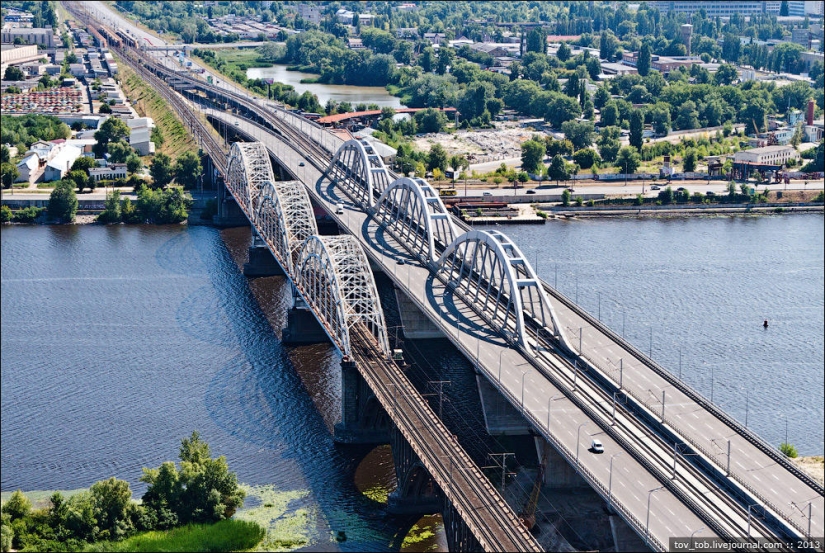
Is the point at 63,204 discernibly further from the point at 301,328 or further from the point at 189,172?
the point at 301,328

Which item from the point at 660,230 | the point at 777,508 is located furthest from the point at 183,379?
the point at 660,230

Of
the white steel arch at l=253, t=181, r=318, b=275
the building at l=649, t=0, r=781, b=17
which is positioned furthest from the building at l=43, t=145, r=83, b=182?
the building at l=649, t=0, r=781, b=17

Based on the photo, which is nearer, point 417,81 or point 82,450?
point 82,450

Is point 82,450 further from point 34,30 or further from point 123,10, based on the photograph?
point 123,10

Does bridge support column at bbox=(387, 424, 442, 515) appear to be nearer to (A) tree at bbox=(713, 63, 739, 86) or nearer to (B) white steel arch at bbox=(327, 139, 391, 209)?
(B) white steel arch at bbox=(327, 139, 391, 209)

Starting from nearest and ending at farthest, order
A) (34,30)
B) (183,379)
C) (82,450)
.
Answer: (82,450) → (183,379) → (34,30)

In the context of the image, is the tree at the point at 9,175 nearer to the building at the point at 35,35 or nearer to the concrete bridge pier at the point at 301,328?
the concrete bridge pier at the point at 301,328
